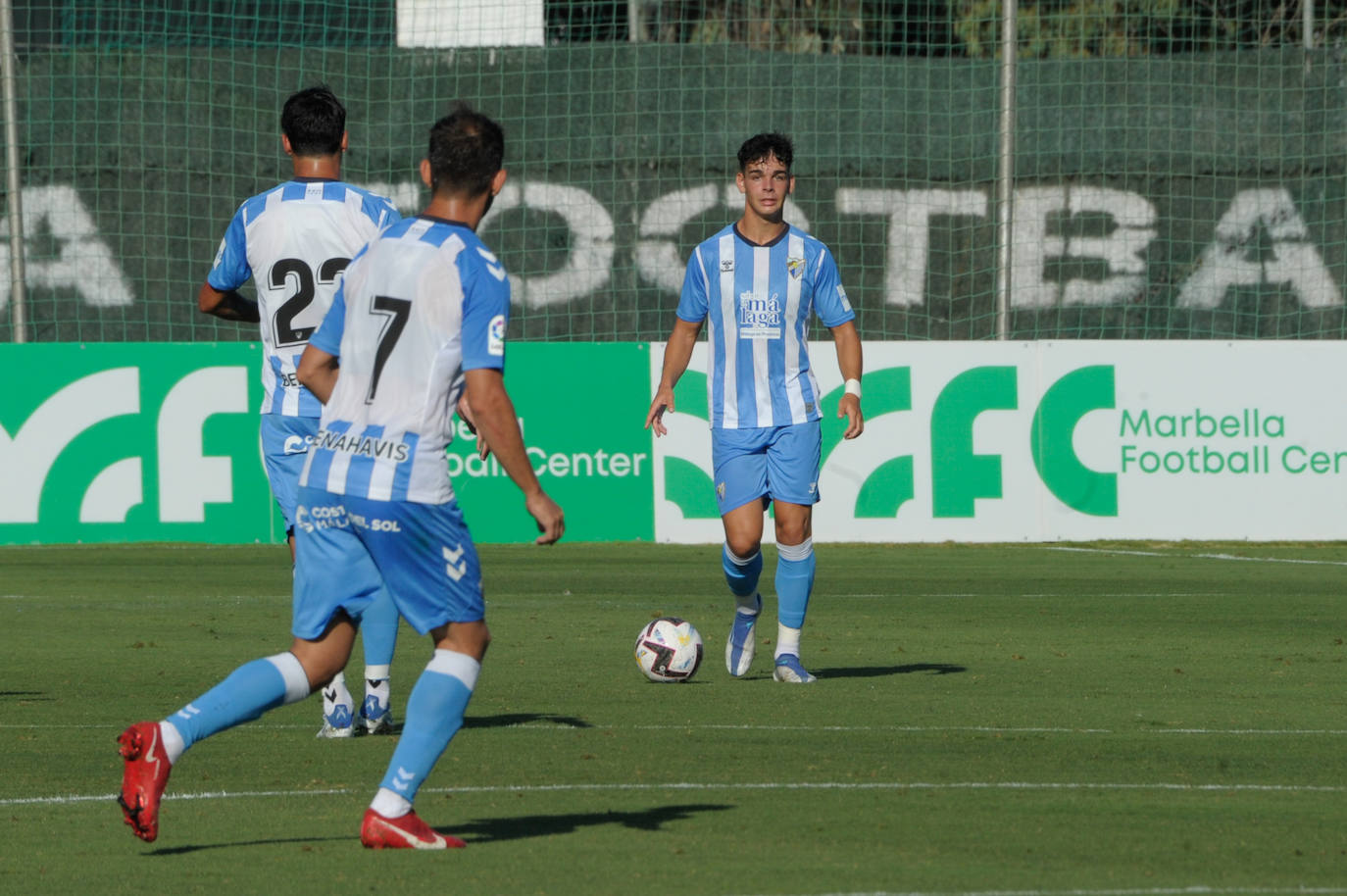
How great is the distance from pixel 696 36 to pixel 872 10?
3676mm

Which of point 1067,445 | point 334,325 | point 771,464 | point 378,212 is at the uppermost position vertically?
point 378,212

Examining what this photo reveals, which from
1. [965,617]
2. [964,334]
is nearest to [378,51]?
[964,334]

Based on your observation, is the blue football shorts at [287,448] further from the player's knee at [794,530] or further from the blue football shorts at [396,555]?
the player's knee at [794,530]

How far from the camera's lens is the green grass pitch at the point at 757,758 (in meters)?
4.45

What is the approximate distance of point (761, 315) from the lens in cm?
818

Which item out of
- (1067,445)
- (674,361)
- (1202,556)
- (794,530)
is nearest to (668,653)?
(794,530)

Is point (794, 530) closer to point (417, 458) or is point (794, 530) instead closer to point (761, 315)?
point (761, 315)

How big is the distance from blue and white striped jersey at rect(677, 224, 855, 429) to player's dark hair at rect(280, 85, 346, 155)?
2.15m

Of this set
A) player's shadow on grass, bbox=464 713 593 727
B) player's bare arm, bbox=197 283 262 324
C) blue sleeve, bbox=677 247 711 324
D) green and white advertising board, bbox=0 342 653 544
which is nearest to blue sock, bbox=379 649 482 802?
player's shadow on grass, bbox=464 713 593 727

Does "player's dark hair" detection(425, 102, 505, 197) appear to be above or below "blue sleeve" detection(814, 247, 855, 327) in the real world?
above

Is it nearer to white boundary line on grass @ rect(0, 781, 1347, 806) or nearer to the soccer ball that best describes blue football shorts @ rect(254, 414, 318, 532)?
white boundary line on grass @ rect(0, 781, 1347, 806)

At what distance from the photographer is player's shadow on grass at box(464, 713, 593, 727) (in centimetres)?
677

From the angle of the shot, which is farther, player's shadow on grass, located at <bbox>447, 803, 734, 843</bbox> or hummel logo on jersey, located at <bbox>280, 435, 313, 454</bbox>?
hummel logo on jersey, located at <bbox>280, 435, 313, 454</bbox>

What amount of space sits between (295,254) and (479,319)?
2064mm
